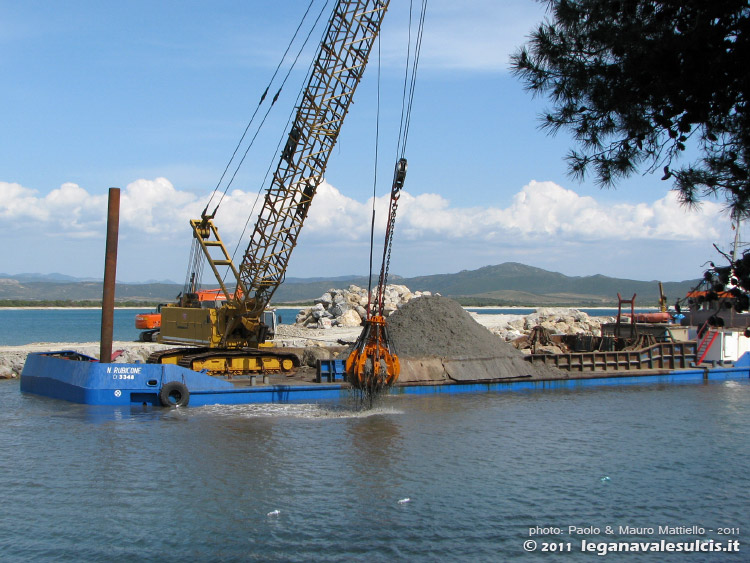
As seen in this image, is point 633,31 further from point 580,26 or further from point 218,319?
point 218,319

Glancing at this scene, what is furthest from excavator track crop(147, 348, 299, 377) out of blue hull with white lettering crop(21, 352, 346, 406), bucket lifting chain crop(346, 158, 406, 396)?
bucket lifting chain crop(346, 158, 406, 396)

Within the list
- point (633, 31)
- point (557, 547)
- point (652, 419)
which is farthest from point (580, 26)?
point (652, 419)

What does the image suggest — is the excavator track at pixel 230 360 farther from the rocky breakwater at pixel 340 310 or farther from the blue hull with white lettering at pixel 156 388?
the rocky breakwater at pixel 340 310

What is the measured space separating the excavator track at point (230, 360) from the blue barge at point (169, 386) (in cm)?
104

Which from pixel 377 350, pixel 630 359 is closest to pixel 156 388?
pixel 377 350

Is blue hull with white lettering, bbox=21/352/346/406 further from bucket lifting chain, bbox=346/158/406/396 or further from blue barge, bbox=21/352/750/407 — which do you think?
bucket lifting chain, bbox=346/158/406/396

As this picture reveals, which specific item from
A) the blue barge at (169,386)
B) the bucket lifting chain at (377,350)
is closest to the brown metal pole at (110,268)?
the blue barge at (169,386)

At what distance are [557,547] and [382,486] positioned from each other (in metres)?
3.23

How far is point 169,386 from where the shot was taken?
18.3 meters

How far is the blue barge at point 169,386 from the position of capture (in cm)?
1839

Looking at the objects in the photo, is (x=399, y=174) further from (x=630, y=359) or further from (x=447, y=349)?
(x=630, y=359)

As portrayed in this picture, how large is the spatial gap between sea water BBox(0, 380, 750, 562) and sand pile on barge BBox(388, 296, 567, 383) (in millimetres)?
2869

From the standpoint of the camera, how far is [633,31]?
6.39 meters

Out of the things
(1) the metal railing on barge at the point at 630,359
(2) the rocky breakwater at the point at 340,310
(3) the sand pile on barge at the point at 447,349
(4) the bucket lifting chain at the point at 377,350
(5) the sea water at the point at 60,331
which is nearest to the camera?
(4) the bucket lifting chain at the point at 377,350
